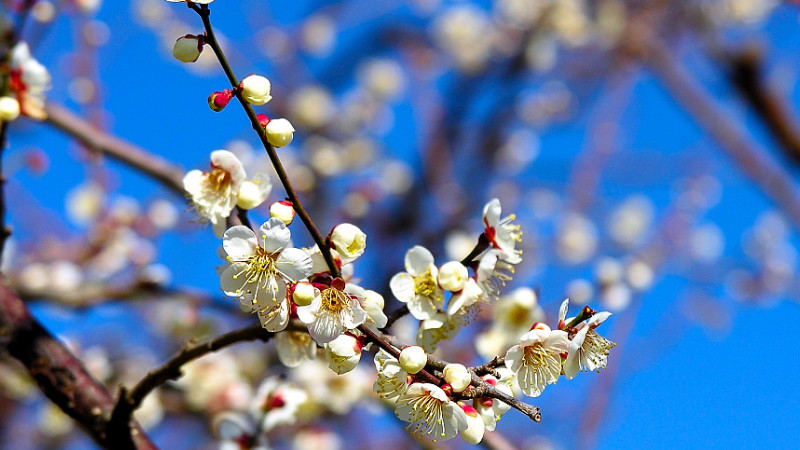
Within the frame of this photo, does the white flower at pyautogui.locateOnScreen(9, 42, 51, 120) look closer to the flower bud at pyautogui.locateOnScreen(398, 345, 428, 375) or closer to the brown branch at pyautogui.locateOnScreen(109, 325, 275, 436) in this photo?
the brown branch at pyautogui.locateOnScreen(109, 325, 275, 436)

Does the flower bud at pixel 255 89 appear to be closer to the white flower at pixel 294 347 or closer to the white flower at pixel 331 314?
the white flower at pixel 331 314

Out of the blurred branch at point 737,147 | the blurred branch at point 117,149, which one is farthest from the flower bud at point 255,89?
the blurred branch at point 737,147

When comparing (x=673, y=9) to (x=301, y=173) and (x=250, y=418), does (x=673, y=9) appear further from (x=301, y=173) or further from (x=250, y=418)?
(x=250, y=418)

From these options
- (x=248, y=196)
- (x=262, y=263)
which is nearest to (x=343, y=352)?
(x=262, y=263)

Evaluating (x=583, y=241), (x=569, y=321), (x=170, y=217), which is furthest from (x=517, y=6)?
(x=569, y=321)

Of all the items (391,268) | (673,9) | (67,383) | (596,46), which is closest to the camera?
(67,383)
